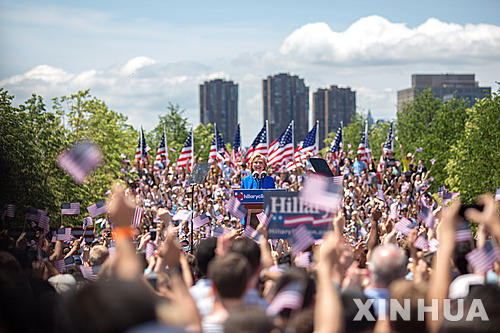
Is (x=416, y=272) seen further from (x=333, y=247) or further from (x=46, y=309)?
(x=46, y=309)

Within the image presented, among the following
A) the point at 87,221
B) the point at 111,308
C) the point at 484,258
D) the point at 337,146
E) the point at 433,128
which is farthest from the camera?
the point at 433,128

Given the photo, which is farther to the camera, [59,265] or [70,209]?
[70,209]

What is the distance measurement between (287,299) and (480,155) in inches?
1301

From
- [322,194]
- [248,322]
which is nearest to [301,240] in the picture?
[322,194]

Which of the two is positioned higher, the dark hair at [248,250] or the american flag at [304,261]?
the dark hair at [248,250]

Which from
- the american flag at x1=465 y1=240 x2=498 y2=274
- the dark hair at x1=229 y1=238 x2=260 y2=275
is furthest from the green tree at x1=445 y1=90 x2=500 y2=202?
the dark hair at x1=229 y1=238 x2=260 y2=275

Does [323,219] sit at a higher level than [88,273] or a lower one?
higher

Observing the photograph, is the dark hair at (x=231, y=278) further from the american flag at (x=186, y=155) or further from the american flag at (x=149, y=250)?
the american flag at (x=186, y=155)

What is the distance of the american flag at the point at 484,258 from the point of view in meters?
5.71

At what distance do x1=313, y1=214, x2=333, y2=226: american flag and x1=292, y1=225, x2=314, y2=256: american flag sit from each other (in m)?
0.49

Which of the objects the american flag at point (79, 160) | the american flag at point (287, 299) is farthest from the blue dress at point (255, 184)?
the american flag at point (287, 299)

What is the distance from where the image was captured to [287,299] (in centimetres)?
485

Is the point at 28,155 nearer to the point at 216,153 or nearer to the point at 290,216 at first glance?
the point at 216,153

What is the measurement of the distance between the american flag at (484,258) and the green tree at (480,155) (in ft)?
98.3
